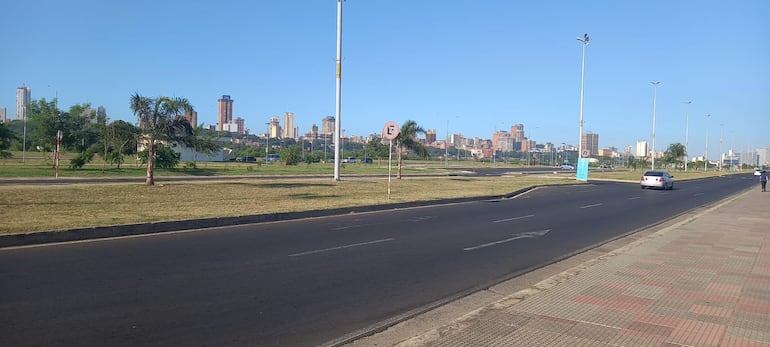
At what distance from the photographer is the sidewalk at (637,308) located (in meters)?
5.43

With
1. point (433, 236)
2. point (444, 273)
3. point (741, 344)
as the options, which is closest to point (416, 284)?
point (444, 273)

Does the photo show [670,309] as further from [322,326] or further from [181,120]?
[181,120]

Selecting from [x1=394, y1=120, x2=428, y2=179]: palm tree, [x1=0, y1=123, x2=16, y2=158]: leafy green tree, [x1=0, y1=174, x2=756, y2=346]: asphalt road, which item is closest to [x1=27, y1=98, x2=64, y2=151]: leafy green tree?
[x1=0, y1=123, x2=16, y2=158]: leafy green tree

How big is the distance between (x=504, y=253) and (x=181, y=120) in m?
17.5

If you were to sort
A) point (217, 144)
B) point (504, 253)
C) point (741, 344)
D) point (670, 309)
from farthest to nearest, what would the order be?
point (217, 144) < point (504, 253) < point (670, 309) < point (741, 344)

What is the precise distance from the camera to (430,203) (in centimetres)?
2266

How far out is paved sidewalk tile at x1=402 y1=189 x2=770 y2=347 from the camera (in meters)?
5.44

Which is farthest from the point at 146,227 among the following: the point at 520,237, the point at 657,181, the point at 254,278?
the point at 657,181

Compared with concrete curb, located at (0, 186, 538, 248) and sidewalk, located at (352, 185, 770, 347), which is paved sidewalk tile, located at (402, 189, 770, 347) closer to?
sidewalk, located at (352, 185, 770, 347)

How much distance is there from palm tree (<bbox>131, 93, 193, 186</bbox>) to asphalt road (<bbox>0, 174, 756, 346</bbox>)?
11.2 meters

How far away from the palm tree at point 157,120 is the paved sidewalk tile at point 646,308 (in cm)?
1891

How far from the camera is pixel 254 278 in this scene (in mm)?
8188

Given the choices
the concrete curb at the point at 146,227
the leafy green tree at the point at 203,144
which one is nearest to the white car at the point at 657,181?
the concrete curb at the point at 146,227

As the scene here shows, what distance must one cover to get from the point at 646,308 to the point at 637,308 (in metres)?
0.11
